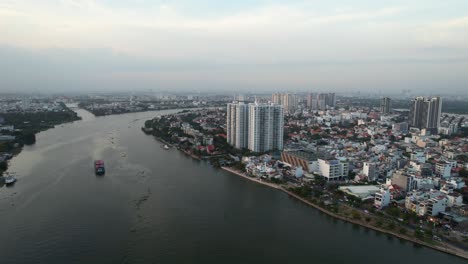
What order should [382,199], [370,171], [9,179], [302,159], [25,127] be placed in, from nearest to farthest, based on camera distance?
[382,199] < [9,179] < [370,171] < [302,159] < [25,127]

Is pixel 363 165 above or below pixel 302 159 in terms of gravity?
below

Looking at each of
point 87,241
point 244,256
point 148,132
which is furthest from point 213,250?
point 148,132

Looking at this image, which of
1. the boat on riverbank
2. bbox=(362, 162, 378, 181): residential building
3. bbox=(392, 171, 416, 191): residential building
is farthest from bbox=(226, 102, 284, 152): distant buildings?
the boat on riverbank

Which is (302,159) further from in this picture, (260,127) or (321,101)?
(321,101)

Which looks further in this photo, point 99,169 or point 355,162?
point 355,162

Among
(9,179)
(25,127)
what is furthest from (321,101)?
(9,179)

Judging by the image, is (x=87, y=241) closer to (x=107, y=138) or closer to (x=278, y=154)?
(x=278, y=154)

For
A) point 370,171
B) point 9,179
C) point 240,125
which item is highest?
point 240,125
